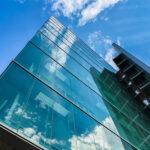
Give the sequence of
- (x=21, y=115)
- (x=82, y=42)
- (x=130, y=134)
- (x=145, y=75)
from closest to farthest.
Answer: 1. (x=21, y=115)
2. (x=130, y=134)
3. (x=145, y=75)
4. (x=82, y=42)

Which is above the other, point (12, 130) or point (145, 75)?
point (145, 75)

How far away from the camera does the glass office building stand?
6.61 meters

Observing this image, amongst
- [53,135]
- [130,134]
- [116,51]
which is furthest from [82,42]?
[53,135]

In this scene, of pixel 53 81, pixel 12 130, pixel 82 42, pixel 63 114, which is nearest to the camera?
pixel 12 130

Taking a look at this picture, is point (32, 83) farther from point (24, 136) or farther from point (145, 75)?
point (145, 75)

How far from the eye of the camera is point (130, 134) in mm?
12547

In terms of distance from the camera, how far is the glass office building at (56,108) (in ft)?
21.7

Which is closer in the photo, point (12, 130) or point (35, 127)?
point (12, 130)

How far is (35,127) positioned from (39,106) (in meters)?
1.08

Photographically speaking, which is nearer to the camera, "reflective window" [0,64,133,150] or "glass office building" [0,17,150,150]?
"reflective window" [0,64,133,150]

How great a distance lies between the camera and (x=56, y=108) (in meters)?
8.34

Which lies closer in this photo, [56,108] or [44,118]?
[44,118]

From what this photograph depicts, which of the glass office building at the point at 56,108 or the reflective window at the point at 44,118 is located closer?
the reflective window at the point at 44,118

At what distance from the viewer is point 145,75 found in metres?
20.6
